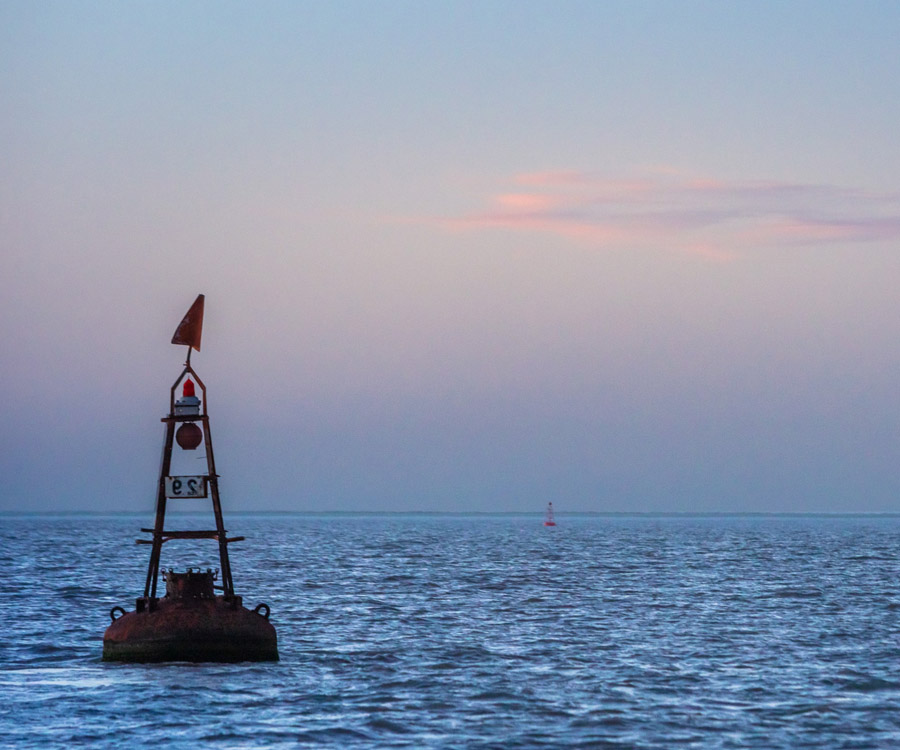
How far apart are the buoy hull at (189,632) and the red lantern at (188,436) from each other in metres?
3.32

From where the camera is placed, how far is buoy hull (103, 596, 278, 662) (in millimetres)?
27375

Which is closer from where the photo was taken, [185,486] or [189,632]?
[189,632]

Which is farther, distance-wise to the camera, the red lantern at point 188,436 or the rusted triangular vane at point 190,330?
the rusted triangular vane at point 190,330

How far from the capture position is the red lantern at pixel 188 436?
28.5 m

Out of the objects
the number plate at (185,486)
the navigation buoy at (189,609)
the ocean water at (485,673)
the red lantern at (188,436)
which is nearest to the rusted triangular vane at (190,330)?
Result: the navigation buoy at (189,609)

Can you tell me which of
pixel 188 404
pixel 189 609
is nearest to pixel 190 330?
pixel 188 404

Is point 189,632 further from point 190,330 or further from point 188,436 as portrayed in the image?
point 190,330

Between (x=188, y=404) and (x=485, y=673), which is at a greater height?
(x=188, y=404)

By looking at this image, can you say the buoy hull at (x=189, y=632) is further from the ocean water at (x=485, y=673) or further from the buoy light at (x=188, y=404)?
the buoy light at (x=188, y=404)

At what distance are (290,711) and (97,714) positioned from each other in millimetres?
3480

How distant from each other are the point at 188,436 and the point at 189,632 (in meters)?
4.20

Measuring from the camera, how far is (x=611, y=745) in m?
21.6

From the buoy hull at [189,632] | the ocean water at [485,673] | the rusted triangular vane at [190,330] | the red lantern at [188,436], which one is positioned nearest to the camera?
the ocean water at [485,673]

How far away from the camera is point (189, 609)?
27.5 metres
